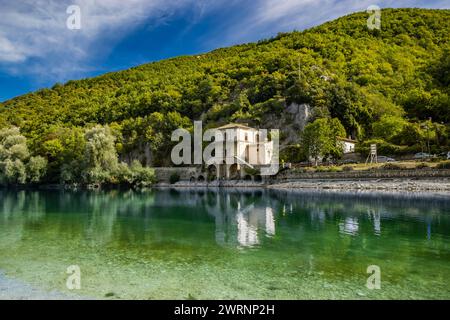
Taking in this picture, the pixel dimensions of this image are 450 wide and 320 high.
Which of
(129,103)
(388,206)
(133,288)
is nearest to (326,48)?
(129,103)

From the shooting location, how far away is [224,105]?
278ft

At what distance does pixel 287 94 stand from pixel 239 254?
6278 centimetres

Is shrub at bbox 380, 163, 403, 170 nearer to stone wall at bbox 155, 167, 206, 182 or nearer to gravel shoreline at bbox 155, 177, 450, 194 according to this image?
gravel shoreline at bbox 155, 177, 450, 194

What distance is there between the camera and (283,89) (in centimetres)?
7850

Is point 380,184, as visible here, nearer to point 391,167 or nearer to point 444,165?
point 391,167

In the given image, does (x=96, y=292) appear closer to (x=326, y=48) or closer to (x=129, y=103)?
(x=129, y=103)

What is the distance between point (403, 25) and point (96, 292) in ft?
373

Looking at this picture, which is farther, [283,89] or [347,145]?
[283,89]

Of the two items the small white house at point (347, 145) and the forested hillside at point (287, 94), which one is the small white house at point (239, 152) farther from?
the small white house at point (347, 145)

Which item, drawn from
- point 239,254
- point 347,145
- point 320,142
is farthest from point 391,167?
point 239,254

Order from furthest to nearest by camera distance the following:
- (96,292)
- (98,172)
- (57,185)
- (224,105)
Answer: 1. (224,105)
2. (57,185)
3. (98,172)
4. (96,292)

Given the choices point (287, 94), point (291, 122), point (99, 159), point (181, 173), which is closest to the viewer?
point (99, 159)

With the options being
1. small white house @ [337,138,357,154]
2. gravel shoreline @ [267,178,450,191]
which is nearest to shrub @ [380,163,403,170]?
gravel shoreline @ [267,178,450,191]

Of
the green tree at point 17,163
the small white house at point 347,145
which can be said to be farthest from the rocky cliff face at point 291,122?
the green tree at point 17,163
